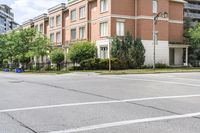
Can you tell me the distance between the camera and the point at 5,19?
567 feet

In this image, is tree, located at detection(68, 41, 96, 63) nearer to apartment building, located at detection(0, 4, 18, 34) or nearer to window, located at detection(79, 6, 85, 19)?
window, located at detection(79, 6, 85, 19)

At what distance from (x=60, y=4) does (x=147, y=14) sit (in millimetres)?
17842

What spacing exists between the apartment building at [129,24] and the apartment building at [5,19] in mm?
114481

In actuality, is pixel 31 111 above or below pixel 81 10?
below

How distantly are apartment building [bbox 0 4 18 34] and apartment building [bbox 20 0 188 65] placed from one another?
114 meters

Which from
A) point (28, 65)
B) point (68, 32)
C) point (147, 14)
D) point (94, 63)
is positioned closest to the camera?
point (94, 63)

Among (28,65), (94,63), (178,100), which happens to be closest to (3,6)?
(28,65)

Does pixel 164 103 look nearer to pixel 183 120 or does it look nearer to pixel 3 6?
pixel 183 120

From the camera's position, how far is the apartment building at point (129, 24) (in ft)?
Answer: 152

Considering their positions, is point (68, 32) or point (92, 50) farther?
point (68, 32)

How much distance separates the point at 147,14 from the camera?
1854 inches

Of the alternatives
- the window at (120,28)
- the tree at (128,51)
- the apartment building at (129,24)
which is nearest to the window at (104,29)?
the apartment building at (129,24)

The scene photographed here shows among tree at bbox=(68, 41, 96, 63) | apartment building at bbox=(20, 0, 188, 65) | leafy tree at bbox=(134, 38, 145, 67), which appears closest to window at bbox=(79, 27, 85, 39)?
apartment building at bbox=(20, 0, 188, 65)

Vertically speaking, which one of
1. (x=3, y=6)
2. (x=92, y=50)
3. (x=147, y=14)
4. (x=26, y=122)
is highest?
(x=3, y=6)
